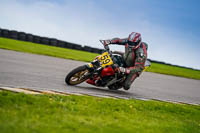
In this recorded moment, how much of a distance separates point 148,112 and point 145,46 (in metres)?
3.16

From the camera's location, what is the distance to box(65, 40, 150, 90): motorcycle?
7836 millimetres

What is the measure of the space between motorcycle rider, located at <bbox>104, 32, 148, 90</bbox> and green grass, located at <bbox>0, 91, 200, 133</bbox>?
2183 mm

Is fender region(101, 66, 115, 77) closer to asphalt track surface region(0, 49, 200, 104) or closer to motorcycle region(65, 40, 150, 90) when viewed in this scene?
motorcycle region(65, 40, 150, 90)

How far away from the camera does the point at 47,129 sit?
343cm

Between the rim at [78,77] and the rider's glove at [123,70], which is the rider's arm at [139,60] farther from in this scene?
the rim at [78,77]

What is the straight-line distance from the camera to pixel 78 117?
4207 millimetres

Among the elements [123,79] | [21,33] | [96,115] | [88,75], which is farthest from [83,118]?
[21,33]

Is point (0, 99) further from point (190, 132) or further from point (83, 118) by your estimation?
point (190, 132)

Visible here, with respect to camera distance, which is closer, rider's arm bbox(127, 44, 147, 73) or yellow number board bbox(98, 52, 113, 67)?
yellow number board bbox(98, 52, 113, 67)

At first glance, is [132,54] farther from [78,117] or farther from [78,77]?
[78,117]

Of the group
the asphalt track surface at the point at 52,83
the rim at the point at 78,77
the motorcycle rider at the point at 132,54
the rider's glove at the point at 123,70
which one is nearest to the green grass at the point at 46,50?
the asphalt track surface at the point at 52,83

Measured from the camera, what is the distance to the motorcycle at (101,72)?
7.84 metres

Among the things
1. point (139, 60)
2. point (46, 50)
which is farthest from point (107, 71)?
point (46, 50)

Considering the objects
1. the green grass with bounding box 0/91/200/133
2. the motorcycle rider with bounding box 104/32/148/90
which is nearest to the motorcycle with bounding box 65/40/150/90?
the motorcycle rider with bounding box 104/32/148/90
